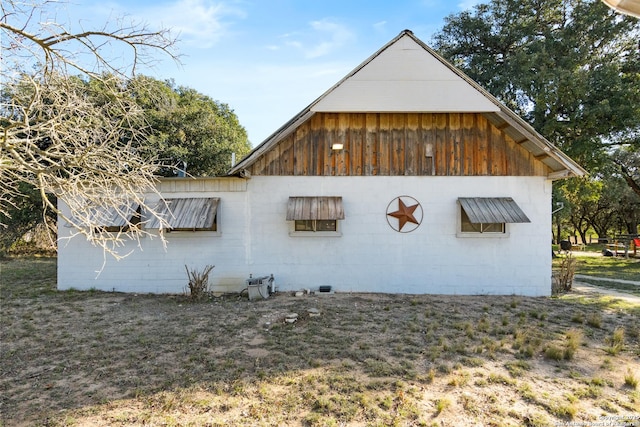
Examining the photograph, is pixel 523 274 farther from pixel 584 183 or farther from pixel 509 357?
pixel 584 183

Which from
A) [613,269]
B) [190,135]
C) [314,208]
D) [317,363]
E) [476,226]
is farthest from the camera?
[190,135]

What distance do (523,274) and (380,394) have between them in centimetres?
694

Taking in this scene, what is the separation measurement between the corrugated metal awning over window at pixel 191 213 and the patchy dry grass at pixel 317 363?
2.01m

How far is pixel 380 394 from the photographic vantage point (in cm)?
409

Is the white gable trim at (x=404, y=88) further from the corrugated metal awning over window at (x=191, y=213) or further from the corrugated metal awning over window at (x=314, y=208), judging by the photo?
the corrugated metal awning over window at (x=191, y=213)

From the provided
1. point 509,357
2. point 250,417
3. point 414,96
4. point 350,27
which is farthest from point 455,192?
point 250,417

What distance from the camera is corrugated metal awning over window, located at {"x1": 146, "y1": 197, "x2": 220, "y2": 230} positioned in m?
8.61

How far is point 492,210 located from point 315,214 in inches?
181

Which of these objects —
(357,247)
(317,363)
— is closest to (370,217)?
(357,247)

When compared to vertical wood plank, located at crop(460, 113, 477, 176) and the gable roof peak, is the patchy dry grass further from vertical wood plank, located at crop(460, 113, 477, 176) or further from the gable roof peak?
the gable roof peak

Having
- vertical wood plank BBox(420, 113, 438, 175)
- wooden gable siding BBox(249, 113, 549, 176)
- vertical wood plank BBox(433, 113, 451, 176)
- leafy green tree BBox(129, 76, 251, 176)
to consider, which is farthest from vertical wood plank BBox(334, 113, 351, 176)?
leafy green tree BBox(129, 76, 251, 176)

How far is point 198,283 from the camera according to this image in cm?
850

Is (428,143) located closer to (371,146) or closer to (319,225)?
(371,146)

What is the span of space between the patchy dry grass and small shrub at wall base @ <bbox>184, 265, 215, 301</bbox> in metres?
0.41
